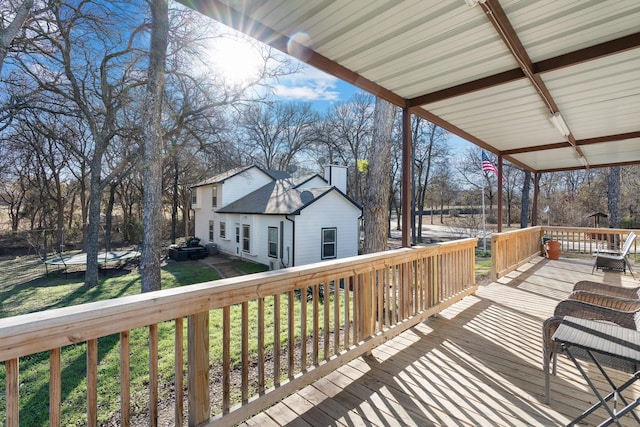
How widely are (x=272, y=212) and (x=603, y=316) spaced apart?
1113 cm

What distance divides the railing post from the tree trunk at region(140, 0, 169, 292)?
6800 mm

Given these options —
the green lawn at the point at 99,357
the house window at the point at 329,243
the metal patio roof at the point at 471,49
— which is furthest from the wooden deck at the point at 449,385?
the house window at the point at 329,243

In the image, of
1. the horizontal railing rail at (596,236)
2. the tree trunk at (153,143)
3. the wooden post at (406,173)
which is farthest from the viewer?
the horizontal railing rail at (596,236)

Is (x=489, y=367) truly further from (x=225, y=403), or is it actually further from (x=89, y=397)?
(x=89, y=397)

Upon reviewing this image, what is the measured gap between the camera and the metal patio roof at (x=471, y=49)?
2.20 metres

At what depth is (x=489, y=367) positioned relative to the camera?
2.88 m

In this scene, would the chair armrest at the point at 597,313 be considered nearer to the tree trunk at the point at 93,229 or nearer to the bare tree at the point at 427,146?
the tree trunk at the point at 93,229

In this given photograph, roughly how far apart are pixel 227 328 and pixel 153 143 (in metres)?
7.02

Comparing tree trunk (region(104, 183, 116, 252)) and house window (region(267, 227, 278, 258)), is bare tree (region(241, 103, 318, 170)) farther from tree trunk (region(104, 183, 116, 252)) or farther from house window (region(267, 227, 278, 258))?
house window (region(267, 227, 278, 258))

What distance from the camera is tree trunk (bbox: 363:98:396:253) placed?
19.6 ft

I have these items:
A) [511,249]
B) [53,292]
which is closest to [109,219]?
[53,292]

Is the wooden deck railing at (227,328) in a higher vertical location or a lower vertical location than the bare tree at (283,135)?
lower

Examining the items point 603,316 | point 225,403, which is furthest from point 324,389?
point 603,316

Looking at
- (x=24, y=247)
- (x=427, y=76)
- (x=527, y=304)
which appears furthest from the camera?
(x=24, y=247)
